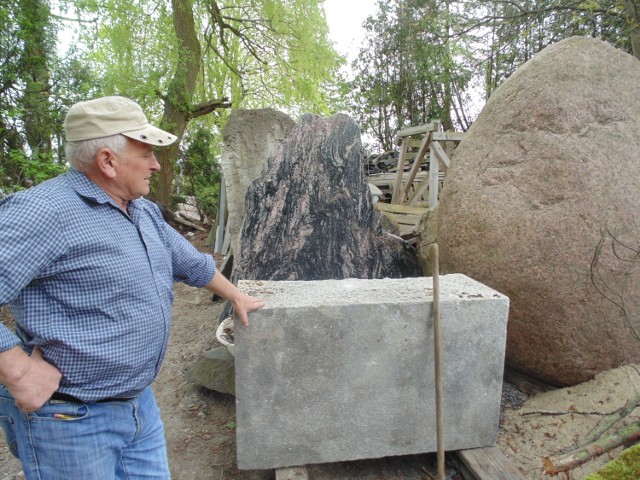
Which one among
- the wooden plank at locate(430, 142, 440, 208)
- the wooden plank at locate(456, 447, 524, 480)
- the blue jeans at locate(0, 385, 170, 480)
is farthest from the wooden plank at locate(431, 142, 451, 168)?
the blue jeans at locate(0, 385, 170, 480)

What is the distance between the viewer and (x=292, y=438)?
2.28 meters

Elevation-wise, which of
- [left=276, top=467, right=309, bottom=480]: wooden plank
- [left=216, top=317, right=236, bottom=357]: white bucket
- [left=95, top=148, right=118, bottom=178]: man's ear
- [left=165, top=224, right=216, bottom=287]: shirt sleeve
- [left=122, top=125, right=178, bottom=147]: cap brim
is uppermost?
[left=122, top=125, right=178, bottom=147]: cap brim

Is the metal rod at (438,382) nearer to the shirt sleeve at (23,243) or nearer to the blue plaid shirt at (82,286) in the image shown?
the blue plaid shirt at (82,286)

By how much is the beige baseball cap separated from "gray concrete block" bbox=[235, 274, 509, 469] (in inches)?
39.9

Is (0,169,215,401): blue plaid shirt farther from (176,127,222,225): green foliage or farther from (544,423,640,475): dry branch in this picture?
(176,127,222,225): green foliage

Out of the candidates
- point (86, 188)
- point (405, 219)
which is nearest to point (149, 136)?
point (86, 188)

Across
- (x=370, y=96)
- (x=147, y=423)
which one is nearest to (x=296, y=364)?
(x=147, y=423)

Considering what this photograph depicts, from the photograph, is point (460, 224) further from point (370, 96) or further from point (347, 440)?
point (370, 96)

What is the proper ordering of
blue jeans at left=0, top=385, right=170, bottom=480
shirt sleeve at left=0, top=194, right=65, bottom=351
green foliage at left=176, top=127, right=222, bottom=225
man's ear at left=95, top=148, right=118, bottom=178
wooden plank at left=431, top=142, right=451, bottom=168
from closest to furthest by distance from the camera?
shirt sleeve at left=0, top=194, right=65, bottom=351
blue jeans at left=0, top=385, right=170, bottom=480
man's ear at left=95, top=148, right=118, bottom=178
wooden plank at left=431, top=142, right=451, bottom=168
green foliage at left=176, top=127, right=222, bottom=225

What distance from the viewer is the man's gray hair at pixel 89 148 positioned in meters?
1.43

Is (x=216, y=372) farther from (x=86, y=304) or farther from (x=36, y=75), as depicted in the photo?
(x=36, y=75)

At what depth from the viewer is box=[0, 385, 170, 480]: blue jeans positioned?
1332 millimetres

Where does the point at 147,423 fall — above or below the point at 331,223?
below

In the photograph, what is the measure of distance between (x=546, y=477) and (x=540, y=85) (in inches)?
92.7
